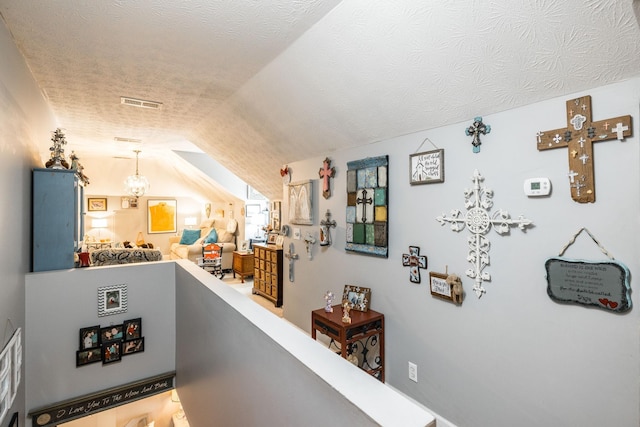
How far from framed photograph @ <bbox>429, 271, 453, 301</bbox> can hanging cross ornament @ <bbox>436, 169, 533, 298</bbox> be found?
0.15 metres

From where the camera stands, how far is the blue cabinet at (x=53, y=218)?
2.25m

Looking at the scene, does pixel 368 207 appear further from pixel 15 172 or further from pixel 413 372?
pixel 15 172

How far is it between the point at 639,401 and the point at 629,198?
2.67 feet

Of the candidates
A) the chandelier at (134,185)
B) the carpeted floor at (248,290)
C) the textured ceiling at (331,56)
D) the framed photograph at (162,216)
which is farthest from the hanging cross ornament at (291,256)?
the framed photograph at (162,216)

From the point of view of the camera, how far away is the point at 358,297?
95.8 inches

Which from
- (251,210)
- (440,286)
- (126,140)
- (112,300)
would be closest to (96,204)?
(126,140)

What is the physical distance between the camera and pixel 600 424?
1.30 m

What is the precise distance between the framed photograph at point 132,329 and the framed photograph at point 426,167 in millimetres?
2762

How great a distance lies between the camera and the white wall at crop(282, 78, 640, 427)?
1247 mm

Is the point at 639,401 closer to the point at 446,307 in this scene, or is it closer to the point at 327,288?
Answer: the point at 446,307

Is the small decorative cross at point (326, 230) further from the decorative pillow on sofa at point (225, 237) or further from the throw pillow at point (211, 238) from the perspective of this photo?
the throw pillow at point (211, 238)

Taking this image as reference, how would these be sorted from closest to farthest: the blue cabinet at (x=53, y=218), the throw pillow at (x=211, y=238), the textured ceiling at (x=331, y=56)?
the textured ceiling at (x=331, y=56) → the blue cabinet at (x=53, y=218) → the throw pillow at (x=211, y=238)

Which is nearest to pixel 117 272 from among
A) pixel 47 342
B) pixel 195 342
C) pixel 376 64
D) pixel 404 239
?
pixel 47 342

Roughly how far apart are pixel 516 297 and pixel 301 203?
2129 mm
